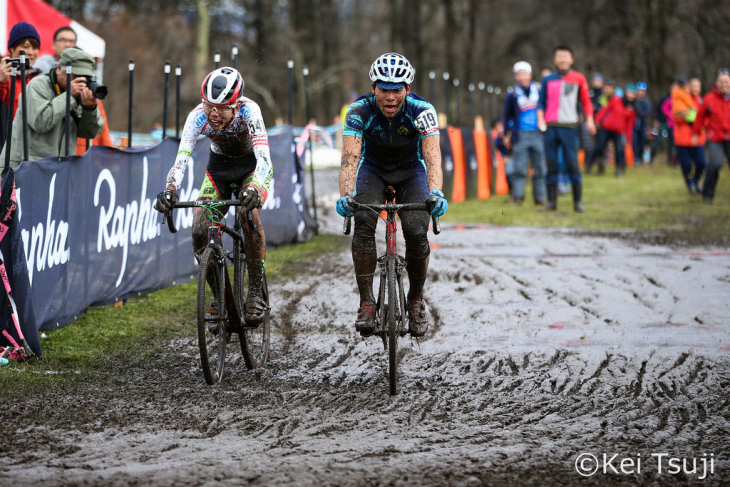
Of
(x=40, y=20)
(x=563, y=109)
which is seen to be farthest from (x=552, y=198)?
(x=40, y=20)

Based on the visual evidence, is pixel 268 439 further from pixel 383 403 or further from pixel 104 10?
pixel 104 10

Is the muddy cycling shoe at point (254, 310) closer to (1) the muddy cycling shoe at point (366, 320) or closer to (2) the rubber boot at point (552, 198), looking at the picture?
(1) the muddy cycling shoe at point (366, 320)

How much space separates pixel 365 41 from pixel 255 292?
44176 mm

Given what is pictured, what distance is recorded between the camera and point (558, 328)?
766 centimetres

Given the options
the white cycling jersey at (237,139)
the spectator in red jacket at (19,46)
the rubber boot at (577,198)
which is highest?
the spectator in red jacket at (19,46)

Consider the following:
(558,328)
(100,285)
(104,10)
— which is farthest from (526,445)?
(104,10)

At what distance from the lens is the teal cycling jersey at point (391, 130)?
6277 millimetres

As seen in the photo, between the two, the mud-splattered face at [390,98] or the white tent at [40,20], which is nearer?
the mud-splattered face at [390,98]

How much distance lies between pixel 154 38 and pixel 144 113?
11.5 feet

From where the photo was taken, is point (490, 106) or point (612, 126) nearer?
point (490, 106)

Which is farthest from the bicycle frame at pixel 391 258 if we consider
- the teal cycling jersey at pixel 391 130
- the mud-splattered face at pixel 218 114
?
the mud-splattered face at pixel 218 114

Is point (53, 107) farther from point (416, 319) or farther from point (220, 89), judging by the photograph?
point (416, 319)

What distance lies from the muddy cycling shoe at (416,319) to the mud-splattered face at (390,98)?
1456 millimetres

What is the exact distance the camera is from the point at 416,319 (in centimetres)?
642
